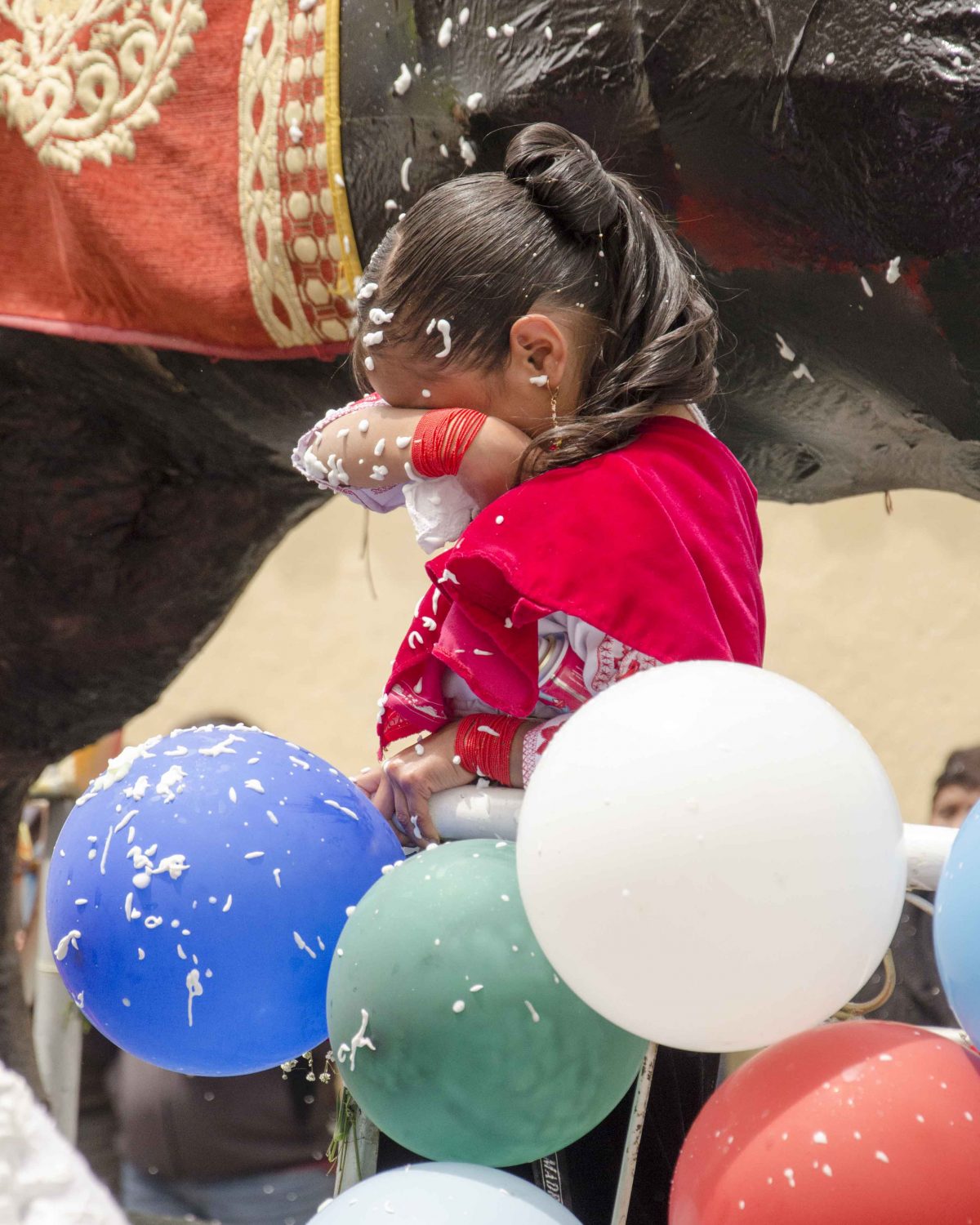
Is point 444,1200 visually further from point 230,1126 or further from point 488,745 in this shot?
point 230,1126

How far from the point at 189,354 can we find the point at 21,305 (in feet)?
0.61

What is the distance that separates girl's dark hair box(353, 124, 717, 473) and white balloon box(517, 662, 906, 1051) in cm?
27

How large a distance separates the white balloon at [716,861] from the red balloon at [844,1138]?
0.08ft

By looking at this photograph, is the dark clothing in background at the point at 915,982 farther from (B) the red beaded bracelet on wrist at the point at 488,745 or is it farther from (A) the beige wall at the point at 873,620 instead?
(A) the beige wall at the point at 873,620

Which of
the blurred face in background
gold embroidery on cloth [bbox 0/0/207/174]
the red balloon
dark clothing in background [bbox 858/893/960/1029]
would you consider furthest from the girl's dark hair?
the blurred face in background

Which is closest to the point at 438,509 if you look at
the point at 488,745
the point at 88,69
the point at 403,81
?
the point at 488,745

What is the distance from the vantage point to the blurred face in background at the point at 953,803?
202 cm

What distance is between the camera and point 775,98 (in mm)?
1076

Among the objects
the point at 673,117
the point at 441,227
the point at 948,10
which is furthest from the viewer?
the point at 673,117

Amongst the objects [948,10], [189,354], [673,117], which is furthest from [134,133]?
[948,10]

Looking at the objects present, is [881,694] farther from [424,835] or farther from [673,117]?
[424,835]

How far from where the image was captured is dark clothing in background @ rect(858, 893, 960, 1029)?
56.7 inches

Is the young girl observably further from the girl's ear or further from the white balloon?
the white balloon

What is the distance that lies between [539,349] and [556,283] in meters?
0.04
